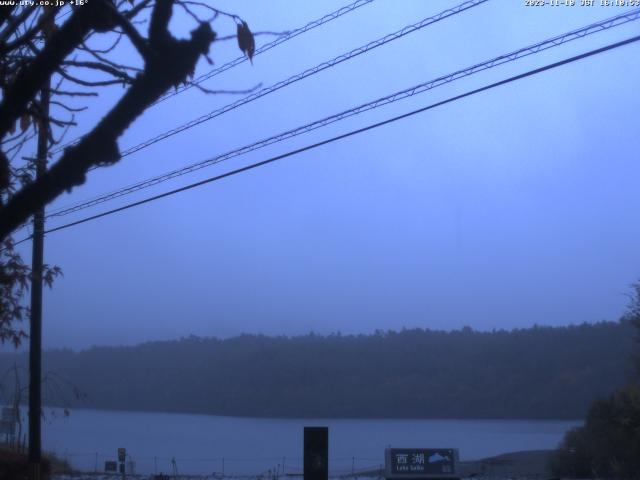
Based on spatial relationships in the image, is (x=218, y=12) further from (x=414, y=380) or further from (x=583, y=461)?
(x=414, y=380)

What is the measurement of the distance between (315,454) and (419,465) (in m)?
5.29

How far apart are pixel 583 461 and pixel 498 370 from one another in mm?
22510

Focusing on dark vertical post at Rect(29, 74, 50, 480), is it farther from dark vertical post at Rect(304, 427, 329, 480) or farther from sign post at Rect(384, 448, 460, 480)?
sign post at Rect(384, 448, 460, 480)

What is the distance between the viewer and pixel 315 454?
14.5 meters

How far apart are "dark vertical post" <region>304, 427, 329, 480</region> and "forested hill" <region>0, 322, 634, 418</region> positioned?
34152 millimetres

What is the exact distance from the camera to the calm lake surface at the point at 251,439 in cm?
3075

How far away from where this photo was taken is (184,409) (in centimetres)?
5397

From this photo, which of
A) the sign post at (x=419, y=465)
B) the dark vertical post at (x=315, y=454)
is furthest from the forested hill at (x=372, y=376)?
the dark vertical post at (x=315, y=454)

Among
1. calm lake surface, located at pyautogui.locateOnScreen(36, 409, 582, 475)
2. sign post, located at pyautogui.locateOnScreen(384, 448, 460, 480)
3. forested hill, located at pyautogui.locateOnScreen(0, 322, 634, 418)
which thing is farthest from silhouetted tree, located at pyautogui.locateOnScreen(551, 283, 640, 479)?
forested hill, located at pyautogui.locateOnScreen(0, 322, 634, 418)

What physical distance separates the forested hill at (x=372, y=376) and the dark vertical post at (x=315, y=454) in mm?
34152

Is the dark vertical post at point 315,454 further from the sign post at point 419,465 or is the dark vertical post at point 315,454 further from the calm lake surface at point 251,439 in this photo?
the calm lake surface at point 251,439

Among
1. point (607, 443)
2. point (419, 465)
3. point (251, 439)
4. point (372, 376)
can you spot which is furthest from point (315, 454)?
point (372, 376)

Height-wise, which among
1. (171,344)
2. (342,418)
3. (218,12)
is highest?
(218,12)

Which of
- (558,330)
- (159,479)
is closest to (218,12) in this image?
(159,479)
